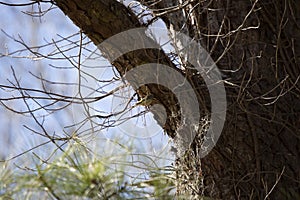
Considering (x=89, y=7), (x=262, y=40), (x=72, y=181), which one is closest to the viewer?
(x=72, y=181)

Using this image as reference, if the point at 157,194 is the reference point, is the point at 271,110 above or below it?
above

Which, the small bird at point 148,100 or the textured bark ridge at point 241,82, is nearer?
the textured bark ridge at point 241,82

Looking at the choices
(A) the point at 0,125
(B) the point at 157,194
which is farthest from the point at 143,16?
(B) the point at 157,194

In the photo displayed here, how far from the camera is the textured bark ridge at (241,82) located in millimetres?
1969

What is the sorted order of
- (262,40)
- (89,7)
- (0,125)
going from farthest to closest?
(0,125)
(262,40)
(89,7)

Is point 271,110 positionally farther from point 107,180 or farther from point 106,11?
point 107,180

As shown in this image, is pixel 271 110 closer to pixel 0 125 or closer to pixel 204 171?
pixel 204 171

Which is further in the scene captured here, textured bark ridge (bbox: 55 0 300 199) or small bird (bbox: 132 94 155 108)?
small bird (bbox: 132 94 155 108)

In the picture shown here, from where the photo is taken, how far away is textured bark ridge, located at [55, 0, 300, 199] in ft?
6.46

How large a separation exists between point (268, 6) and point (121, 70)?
0.52 meters

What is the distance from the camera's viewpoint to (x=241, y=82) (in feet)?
6.70

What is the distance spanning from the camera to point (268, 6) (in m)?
2.17

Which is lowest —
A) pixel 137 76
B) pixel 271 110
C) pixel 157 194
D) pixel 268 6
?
pixel 157 194

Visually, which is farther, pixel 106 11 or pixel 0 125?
pixel 0 125
